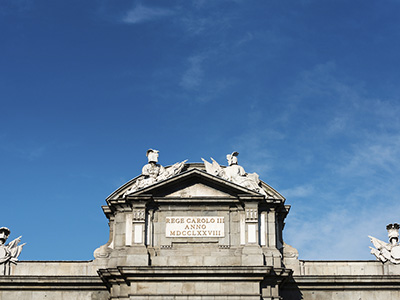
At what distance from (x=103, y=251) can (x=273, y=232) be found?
22.9 ft

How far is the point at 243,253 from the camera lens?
33375mm

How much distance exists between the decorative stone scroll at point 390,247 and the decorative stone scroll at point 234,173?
202 inches

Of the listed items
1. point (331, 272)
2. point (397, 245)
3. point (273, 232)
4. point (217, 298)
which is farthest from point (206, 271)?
point (397, 245)

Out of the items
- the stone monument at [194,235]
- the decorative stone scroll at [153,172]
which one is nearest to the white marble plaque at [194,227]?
the stone monument at [194,235]

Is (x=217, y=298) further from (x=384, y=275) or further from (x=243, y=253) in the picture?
(x=384, y=275)

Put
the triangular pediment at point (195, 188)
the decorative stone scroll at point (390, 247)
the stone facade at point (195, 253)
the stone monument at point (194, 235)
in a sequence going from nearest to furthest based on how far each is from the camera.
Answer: the stone monument at point (194, 235) < the stone facade at point (195, 253) < the triangular pediment at point (195, 188) < the decorative stone scroll at point (390, 247)

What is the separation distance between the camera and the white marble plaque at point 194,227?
3403 centimetres

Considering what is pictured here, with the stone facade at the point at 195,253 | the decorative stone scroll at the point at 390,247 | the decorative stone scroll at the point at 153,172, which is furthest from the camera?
the decorative stone scroll at the point at 153,172

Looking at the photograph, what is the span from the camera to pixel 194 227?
34156 mm

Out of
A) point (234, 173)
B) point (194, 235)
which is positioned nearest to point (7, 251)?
point (194, 235)

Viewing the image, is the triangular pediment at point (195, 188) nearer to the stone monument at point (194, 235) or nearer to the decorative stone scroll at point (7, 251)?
the stone monument at point (194, 235)

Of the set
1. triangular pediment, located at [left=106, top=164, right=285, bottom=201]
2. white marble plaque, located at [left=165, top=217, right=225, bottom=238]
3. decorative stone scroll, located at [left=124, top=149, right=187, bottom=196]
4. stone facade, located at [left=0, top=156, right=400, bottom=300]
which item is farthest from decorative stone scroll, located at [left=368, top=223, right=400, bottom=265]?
decorative stone scroll, located at [left=124, top=149, right=187, bottom=196]

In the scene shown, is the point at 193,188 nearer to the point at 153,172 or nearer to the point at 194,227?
the point at 194,227

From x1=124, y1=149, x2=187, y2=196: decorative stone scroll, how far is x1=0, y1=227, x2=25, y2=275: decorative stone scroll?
5.13m
